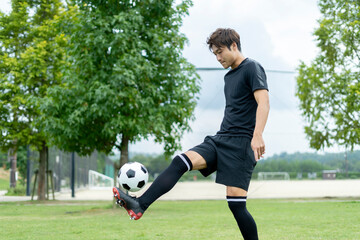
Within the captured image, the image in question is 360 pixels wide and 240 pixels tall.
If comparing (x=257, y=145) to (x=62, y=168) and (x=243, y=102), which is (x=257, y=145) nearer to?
(x=243, y=102)

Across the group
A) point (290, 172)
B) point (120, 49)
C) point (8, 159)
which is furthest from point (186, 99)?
point (290, 172)

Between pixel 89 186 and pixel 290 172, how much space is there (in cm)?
1567

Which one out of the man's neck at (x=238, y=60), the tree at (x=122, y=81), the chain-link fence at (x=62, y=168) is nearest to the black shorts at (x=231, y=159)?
the man's neck at (x=238, y=60)

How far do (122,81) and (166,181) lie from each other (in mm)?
8493

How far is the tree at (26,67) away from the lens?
1770cm

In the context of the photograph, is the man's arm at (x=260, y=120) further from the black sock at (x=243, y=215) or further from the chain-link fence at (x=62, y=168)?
the chain-link fence at (x=62, y=168)

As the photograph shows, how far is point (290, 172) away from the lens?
34062 millimetres

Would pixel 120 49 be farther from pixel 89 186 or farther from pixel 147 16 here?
pixel 89 186

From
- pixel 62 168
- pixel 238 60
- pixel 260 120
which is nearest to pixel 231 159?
pixel 260 120

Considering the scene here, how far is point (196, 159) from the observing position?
4.05 meters

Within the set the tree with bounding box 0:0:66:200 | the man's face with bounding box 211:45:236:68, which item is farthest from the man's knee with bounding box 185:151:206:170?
the tree with bounding box 0:0:66:200

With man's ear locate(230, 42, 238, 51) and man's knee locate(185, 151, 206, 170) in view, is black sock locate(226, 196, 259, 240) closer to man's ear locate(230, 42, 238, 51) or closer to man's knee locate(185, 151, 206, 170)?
man's knee locate(185, 151, 206, 170)

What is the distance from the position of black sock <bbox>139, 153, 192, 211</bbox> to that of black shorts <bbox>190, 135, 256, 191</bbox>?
0.63 ft

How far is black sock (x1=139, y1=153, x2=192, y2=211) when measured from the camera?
12.8 ft
